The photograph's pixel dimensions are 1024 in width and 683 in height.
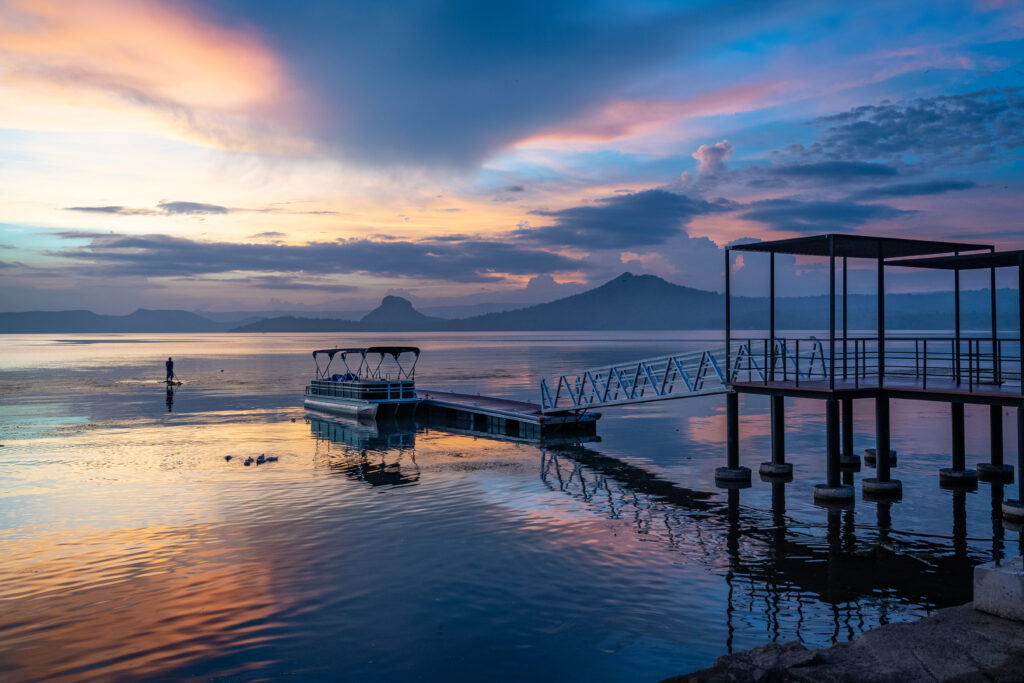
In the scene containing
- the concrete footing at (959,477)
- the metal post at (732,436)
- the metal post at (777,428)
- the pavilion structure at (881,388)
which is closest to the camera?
the pavilion structure at (881,388)

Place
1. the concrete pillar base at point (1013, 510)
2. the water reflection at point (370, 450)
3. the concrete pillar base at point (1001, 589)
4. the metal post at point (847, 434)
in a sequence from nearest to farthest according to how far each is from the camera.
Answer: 1. the concrete pillar base at point (1001, 589)
2. the concrete pillar base at point (1013, 510)
3. the metal post at point (847, 434)
4. the water reflection at point (370, 450)

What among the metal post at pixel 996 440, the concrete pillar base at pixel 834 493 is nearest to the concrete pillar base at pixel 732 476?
the concrete pillar base at pixel 834 493

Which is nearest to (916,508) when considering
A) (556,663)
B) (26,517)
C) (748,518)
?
(748,518)

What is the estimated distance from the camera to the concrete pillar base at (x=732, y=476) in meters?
24.0

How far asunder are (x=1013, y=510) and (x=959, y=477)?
459 cm

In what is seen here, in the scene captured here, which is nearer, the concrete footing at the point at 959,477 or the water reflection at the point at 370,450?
the concrete footing at the point at 959,477

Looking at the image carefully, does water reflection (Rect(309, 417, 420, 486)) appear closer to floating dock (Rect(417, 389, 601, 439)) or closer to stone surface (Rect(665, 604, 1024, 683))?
floating dock (Rect(417, 389, 601, 439))

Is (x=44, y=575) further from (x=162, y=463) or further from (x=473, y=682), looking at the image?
(x=162, y=463)

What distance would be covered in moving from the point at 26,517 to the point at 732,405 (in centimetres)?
2139

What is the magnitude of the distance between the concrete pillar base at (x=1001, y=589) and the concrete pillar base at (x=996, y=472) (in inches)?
599

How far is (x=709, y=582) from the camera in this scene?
14289 millimetres

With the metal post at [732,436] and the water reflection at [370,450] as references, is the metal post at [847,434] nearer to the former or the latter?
the metal post at [732,436]

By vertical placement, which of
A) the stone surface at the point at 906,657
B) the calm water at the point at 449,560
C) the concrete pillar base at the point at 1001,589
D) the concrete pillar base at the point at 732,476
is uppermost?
the concrete pillar base at the point at 1001,589

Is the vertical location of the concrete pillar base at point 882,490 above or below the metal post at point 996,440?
below
